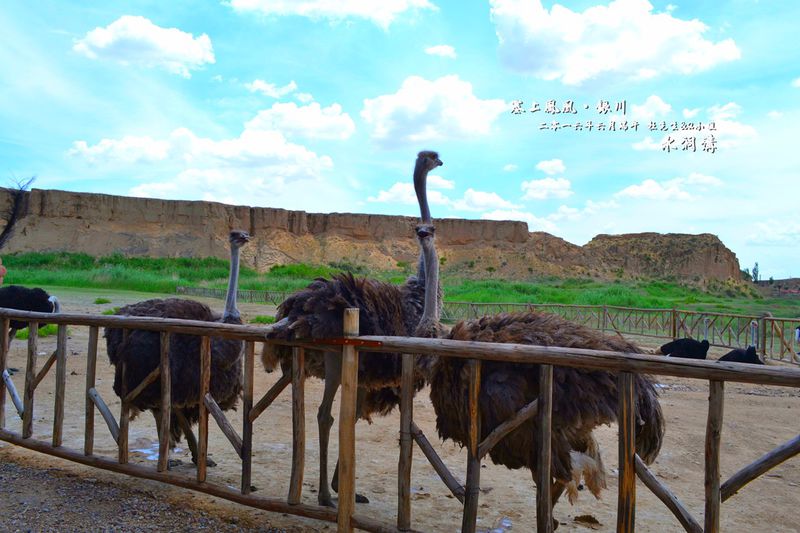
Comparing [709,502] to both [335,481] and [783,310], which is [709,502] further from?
[783,310]

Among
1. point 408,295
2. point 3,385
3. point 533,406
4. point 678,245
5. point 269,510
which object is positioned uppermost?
point 678,245

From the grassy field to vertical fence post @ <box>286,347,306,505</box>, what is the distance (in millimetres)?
25366

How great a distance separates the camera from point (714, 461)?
2.72 m

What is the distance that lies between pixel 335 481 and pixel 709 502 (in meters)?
2.70

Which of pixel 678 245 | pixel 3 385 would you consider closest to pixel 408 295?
pixel 3 385

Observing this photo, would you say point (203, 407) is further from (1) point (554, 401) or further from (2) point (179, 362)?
(1) point (554, 401)

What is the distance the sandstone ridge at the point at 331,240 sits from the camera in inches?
1989

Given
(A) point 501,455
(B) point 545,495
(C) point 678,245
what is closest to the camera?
(B) point 545,495

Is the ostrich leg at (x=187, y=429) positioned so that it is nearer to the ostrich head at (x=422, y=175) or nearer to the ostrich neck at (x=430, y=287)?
the ostrich neck at (x=430, y=287)

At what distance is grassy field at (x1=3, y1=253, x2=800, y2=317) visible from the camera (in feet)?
101

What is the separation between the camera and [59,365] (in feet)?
16.9

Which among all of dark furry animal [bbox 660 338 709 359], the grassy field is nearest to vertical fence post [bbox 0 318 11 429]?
dark furry animal [bbox 660 338 709 359]

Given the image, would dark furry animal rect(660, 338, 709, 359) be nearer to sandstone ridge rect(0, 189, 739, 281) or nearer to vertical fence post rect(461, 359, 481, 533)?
vertical fence post rect(461, 359, 481, 533)


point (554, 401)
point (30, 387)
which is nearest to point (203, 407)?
point (30, 387)
